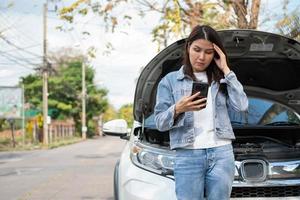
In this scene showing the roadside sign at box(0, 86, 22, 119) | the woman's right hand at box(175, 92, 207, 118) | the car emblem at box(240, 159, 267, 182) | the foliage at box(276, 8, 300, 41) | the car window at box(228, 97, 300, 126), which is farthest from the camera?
the roadside sign at box(0, 86, 22, 119)

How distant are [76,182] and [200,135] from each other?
8637 millimetres

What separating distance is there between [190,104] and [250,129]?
1.95 meters

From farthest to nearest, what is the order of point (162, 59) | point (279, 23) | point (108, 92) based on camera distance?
point (108, 92), point (279, 23), point (162, 59)

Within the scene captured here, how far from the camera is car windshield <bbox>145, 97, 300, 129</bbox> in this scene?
4.92 m

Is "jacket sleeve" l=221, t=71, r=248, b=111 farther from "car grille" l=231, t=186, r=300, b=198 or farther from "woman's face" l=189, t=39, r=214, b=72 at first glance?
"car grille" l=231, t=186, r=300, b=198

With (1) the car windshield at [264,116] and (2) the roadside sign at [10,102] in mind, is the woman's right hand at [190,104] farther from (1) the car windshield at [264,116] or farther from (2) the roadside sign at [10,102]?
(2) the roadside sign at [10,102]

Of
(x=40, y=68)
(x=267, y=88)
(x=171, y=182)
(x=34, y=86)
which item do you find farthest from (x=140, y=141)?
(x=34, y=86)

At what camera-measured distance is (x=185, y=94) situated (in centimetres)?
326

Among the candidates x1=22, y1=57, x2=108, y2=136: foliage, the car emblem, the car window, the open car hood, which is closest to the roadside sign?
x1=22, y1=57, x2=108, y2=136: foliage

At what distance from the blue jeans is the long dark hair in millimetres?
430

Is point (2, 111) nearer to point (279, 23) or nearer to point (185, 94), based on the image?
point (279, 23)

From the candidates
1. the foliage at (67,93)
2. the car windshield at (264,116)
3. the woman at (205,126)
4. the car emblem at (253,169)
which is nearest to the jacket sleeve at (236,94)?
the woman at (205,126)

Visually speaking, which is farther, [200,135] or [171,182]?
[171,182]

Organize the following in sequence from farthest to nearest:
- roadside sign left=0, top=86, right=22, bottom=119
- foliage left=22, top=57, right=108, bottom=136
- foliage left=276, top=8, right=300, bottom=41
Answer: foliage left=22, top=57, right=108, bottom=136 < roadside sign left=0, top=86, right=22, bottom=119 < foliage left=276, top=8, right=300, bottom=41
